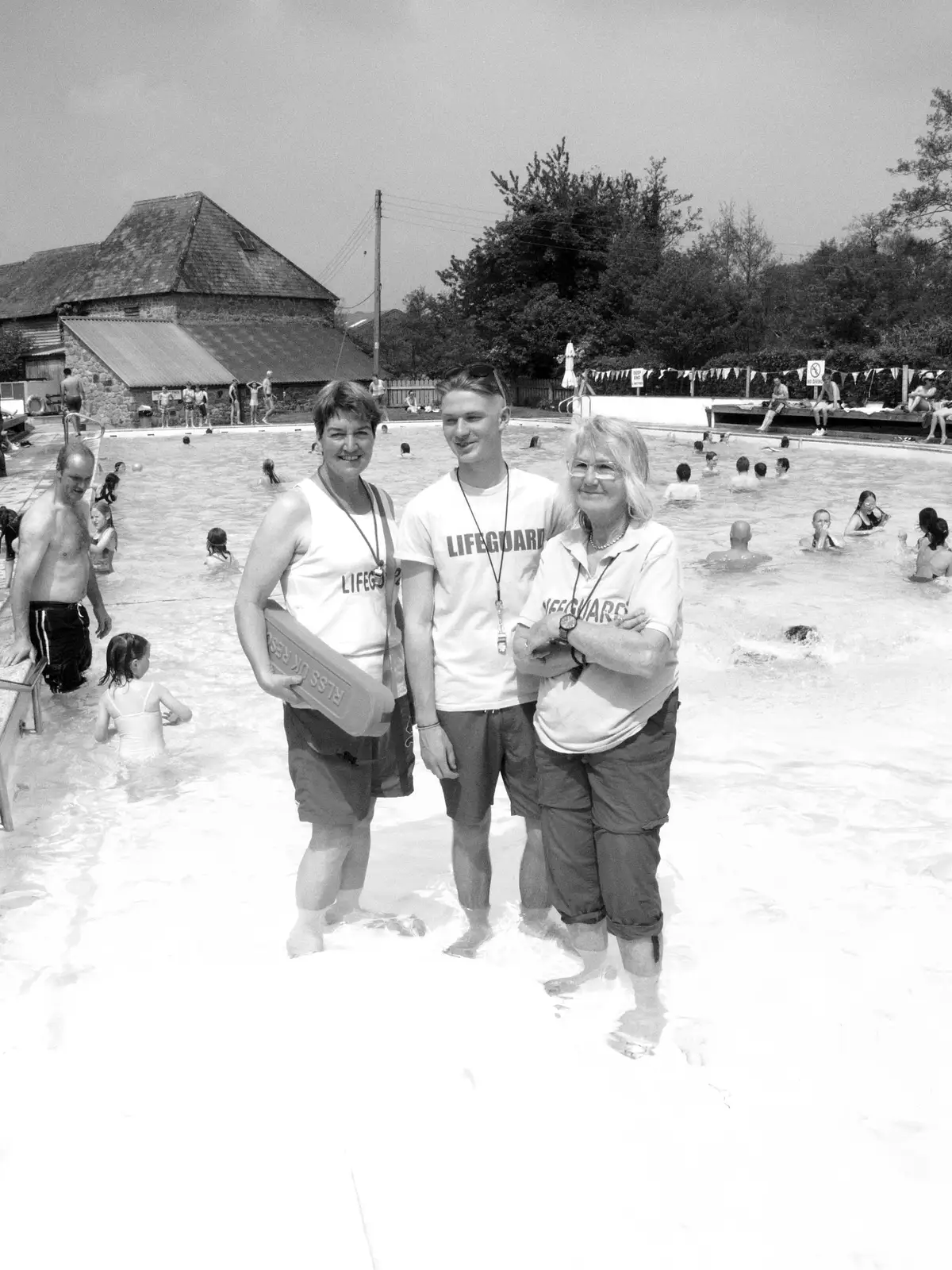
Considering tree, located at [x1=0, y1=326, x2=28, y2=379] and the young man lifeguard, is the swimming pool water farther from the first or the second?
tree, located at [x1=0, y1=326, x2=28, y2=379]

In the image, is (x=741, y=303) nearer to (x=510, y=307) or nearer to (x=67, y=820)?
(x=510, y=307)

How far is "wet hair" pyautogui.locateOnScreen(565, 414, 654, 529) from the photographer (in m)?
3.00

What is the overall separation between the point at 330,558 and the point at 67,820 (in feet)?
9.68

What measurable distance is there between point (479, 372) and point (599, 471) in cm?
51

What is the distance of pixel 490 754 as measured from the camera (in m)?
3.36

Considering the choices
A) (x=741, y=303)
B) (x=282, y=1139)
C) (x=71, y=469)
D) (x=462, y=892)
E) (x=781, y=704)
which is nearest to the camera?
(x=282, y=1139)

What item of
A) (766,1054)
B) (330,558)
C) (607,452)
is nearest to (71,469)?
(330,558)

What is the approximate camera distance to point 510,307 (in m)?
50.6

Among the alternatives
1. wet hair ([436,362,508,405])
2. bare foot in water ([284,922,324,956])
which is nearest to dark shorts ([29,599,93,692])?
bare foot in water ([284,922,324,956])

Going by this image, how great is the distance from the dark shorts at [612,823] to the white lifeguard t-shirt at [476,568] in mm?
279

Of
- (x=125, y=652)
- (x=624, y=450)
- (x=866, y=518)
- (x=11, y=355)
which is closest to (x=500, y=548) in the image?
(x=624, y=450)

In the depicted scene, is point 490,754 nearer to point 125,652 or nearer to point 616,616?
point 616,616

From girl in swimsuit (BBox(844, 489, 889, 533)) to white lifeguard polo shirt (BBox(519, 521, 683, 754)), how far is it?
34.3 feet

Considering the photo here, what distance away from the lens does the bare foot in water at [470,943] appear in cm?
376
